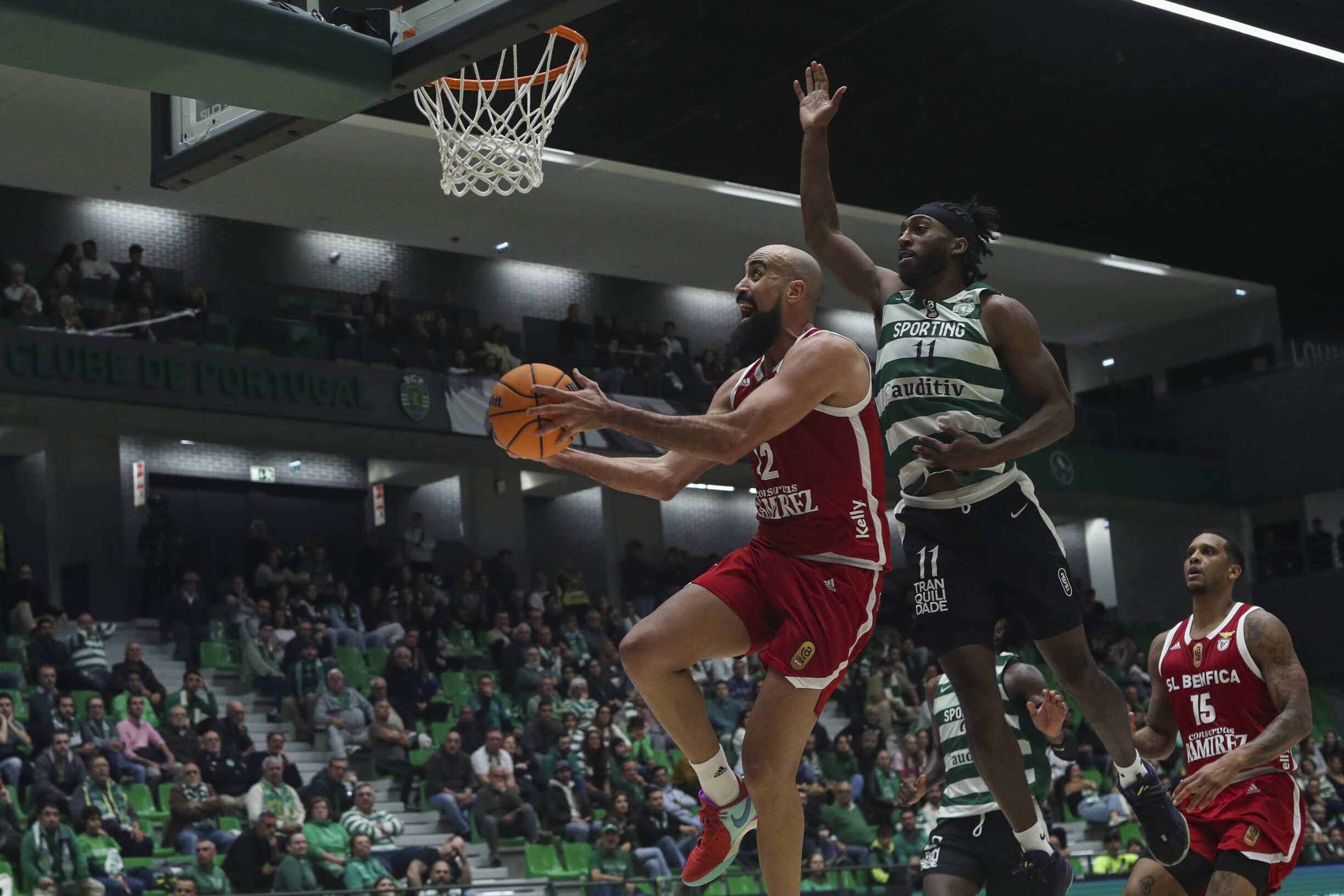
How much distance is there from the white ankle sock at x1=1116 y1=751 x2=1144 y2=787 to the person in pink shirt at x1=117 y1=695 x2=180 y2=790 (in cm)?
1052

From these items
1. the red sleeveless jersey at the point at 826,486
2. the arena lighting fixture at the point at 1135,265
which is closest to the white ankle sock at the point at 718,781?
the red sleeveless jersey at the point at 826,486

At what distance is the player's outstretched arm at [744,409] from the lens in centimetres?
470

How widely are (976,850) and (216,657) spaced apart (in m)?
13.3

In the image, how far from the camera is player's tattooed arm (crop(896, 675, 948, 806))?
7.45 meters

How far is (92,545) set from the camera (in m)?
22.1

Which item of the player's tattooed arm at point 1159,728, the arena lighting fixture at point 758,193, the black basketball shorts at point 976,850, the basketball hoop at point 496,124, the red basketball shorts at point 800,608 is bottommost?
the black basketball shorts at point 976,850

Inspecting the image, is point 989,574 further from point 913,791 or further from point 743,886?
point 743,886

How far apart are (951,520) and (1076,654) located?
2.09 ft

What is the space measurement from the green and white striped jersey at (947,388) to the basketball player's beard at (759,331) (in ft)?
1.37

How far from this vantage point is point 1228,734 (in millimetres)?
6809

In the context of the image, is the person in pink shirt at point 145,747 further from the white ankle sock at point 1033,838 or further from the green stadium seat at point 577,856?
the white ankle sock at point 1033,838

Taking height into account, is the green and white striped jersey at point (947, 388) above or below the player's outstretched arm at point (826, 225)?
below

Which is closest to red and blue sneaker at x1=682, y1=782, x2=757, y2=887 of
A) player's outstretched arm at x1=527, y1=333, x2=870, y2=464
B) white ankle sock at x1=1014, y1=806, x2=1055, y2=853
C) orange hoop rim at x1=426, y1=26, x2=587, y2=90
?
white ankle sock at x1=1014, y1=806, x2=1055, y2=853

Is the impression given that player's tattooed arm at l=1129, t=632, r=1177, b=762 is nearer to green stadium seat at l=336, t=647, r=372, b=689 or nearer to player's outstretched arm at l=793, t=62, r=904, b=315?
player's outstretched arm at l=793, t=62, r=904, b=315
